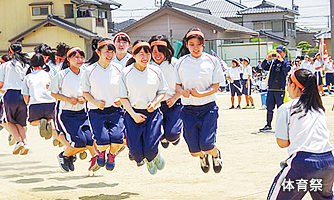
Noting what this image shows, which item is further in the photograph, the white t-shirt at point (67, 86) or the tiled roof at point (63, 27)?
the tiled roof at point (63, 27)

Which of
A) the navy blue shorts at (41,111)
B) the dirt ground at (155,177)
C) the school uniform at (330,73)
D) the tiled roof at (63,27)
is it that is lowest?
the dirt ground at (155,177)

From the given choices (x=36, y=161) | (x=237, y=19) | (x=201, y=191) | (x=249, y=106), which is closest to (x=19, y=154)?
(x=36, y=161)

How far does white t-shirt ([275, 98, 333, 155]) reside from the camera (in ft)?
16.7

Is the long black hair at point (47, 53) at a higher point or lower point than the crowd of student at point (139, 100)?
higher

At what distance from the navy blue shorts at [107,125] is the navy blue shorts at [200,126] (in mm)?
963

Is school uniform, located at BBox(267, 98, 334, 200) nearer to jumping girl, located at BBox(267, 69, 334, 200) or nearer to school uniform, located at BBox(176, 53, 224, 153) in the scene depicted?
jumping girl, located at BBox(267, 69, 334, 200)

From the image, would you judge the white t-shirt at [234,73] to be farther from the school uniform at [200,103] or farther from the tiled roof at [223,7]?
the tiled roof at [223,7]

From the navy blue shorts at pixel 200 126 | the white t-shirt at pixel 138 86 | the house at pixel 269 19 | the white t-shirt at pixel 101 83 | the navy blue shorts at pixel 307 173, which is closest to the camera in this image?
the navy blue shorts at pixel 307 173

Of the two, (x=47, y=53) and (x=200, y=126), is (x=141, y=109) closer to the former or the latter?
(x=200, y=126)

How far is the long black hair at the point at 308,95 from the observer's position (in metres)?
5.18

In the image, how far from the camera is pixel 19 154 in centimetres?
1209

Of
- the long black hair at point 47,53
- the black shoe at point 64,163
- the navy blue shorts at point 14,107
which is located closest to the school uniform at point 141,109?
the black shoe at point 64,163

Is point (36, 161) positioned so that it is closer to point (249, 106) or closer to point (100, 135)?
point (100, 135)

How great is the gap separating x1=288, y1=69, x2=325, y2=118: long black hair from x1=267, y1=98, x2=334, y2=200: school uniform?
4 cm
